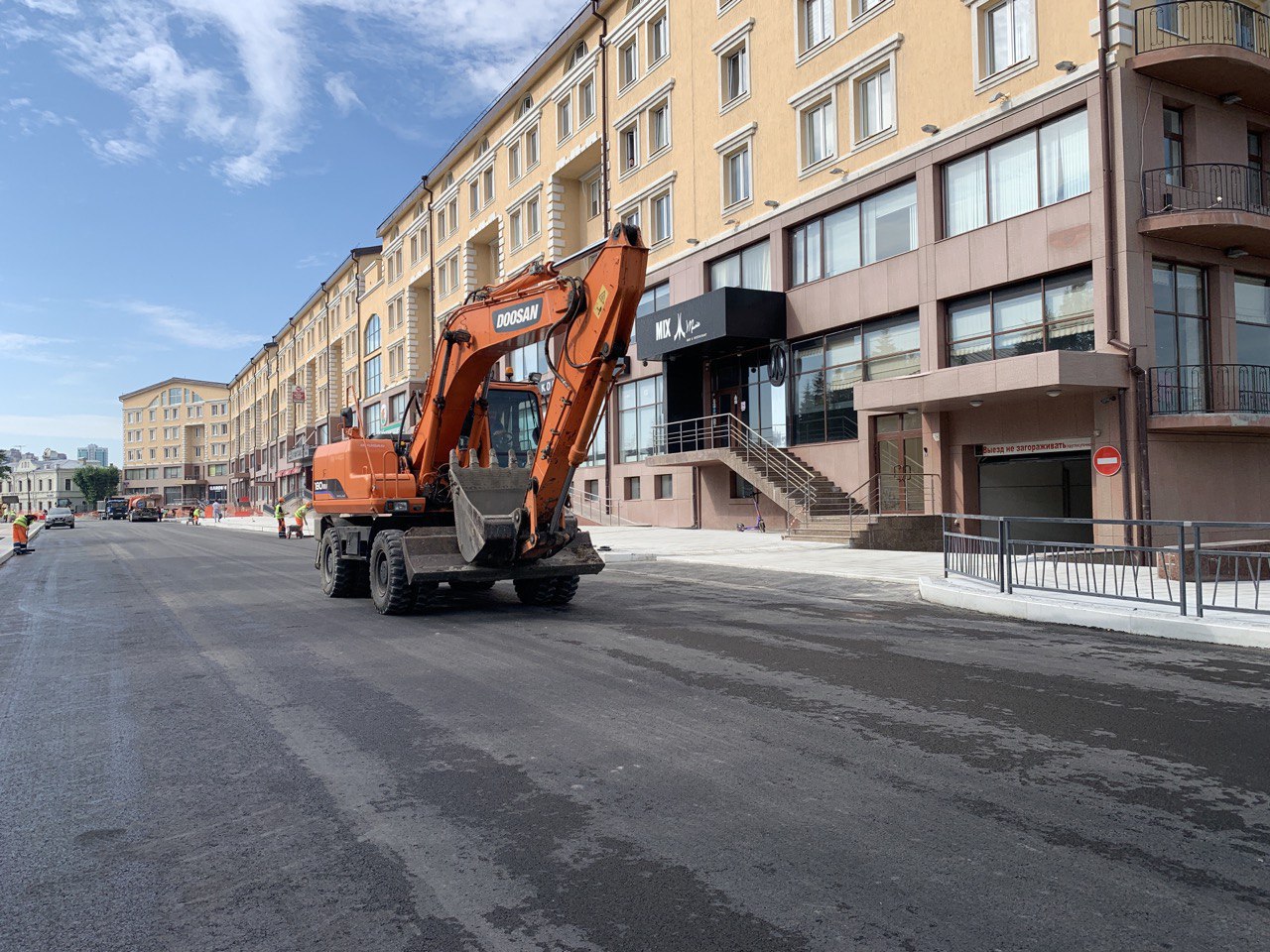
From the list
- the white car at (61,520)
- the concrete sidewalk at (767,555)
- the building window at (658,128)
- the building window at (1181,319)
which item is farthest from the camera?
the white car at (61,520)

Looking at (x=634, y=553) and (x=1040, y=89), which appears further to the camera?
(x=634, y=553)

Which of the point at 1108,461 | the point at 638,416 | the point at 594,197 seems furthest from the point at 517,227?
the point at 1108,461

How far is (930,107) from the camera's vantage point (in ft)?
73.1

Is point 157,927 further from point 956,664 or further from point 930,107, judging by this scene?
point 930,107

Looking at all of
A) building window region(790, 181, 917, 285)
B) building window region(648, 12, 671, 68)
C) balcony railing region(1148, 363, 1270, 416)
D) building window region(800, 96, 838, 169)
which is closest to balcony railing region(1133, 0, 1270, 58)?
building window region(790, 181, 917, 285)

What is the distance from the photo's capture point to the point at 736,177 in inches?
1168

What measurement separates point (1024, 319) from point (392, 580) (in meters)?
15.7

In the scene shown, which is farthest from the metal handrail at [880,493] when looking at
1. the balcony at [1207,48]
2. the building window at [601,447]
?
the building window at [601,447]

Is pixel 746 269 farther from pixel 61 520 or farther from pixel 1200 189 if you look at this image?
pixel 61 520

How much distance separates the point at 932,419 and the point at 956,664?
15.5 metres

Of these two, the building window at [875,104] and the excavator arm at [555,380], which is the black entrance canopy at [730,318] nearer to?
the building window at [875,104]

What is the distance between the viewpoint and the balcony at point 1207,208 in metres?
17.9

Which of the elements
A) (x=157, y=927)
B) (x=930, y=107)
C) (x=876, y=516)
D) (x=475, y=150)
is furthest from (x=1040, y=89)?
(x=475, y=150)

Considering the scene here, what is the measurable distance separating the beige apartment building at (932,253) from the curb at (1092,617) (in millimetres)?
7273
